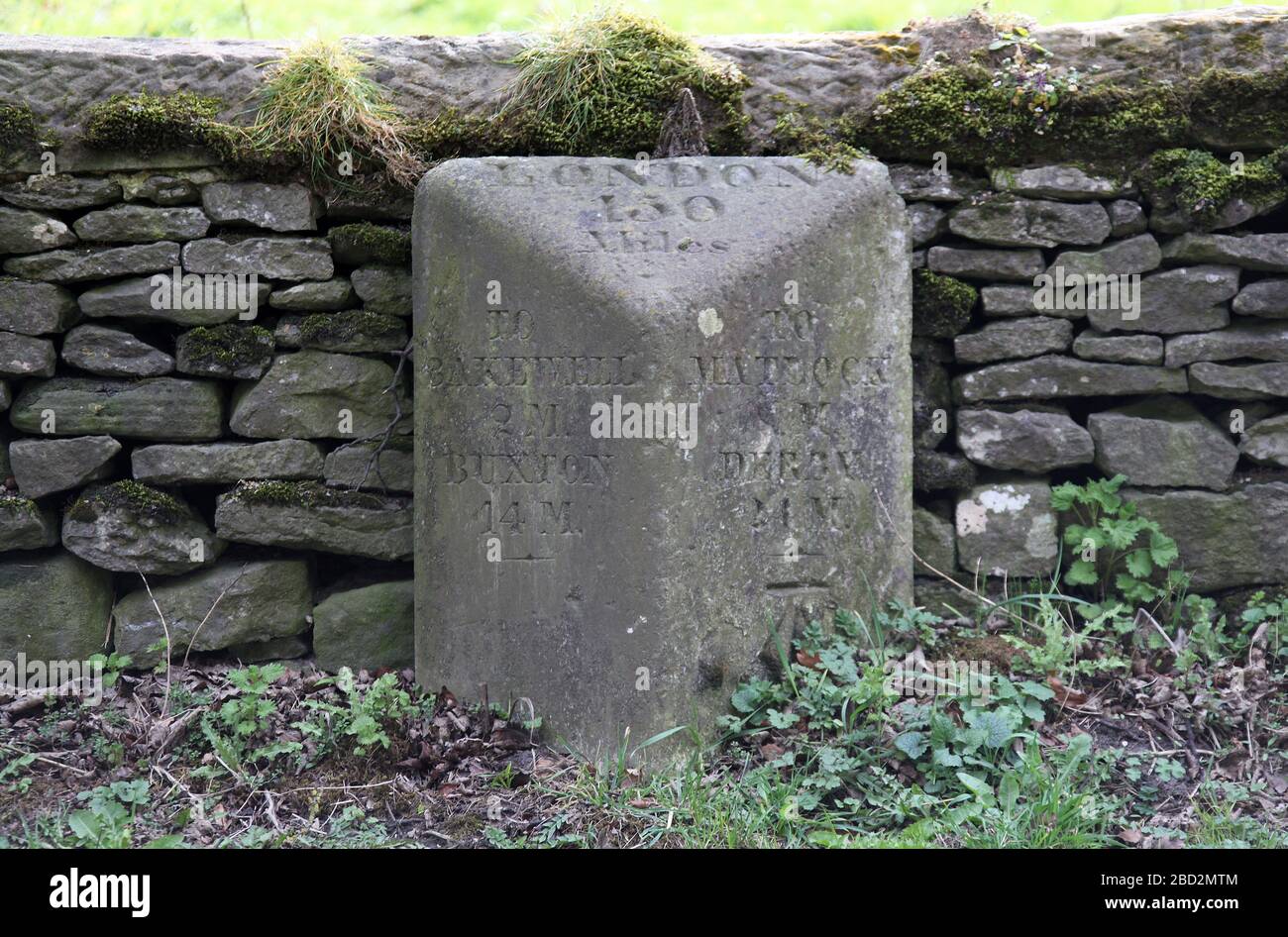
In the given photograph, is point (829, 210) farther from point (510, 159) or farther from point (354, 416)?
point (354, 416)

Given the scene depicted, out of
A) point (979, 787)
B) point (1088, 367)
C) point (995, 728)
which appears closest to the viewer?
point (979, 787)

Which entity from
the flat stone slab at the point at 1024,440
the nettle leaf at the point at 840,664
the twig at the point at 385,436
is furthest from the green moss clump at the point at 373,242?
the flat stone slab at the point at 1024,440

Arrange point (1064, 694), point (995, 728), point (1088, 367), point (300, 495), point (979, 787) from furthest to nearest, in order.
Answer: point (1088, 367) < point (300, 495) < point (1064, 694) < point (995, 728) < point (979, 787)

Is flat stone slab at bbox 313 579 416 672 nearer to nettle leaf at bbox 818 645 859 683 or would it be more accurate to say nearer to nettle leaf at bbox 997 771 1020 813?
nettle leaf at bbox 818 645 859 683

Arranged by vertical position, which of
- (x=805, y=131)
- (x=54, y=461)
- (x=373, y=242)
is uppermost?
(x=805, y=131)

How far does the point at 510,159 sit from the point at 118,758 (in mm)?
2034

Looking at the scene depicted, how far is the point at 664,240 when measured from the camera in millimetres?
3023

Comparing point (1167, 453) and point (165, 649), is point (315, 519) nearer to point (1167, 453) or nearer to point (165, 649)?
point (165, 649)

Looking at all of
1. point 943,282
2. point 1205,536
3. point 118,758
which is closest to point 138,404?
point 118,758

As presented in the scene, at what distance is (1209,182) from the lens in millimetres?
3408
